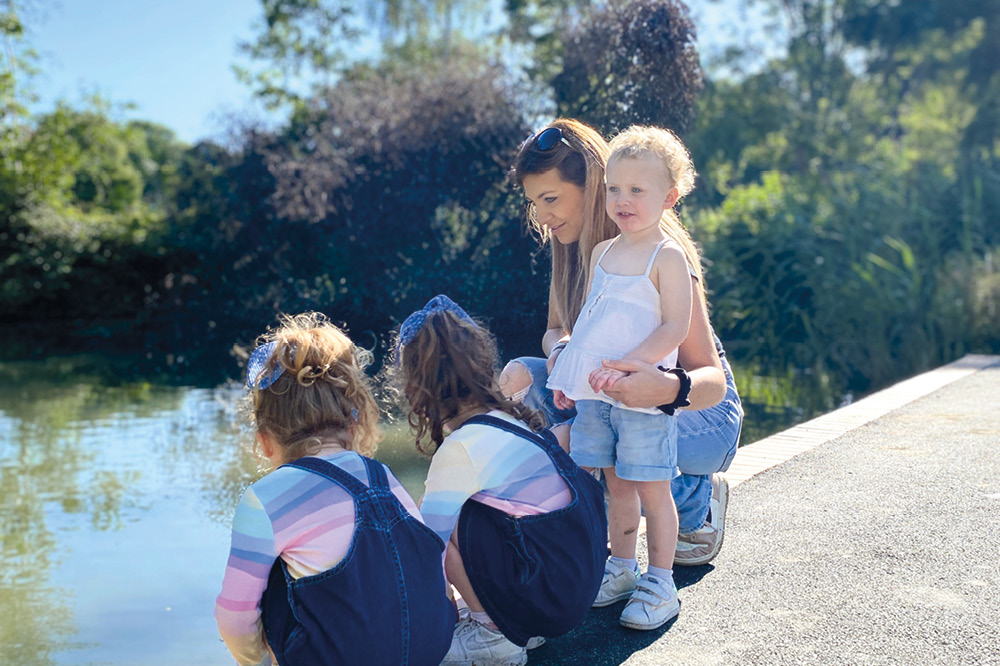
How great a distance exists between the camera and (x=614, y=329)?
268 centimetres

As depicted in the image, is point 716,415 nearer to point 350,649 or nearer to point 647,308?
point 647,308

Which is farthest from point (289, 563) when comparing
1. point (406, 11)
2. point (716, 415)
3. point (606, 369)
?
point (406, 11)

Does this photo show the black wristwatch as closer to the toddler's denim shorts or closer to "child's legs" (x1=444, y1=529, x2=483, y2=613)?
the toddler's denim shorts

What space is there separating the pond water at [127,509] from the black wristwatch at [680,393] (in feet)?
6.60

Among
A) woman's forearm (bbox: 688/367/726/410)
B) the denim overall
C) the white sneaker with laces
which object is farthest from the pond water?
woman's forearm (bbox: 688/367/726/410)

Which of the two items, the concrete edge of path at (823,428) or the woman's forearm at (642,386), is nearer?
the woman's forearm at (642,386)

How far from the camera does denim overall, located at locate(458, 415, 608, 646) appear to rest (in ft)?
7.74

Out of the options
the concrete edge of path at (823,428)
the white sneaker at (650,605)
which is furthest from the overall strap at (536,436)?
the concrete edge of path at (823,428)

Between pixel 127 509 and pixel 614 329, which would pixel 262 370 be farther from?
pixel 127 509

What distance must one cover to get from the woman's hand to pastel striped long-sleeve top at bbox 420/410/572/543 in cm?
30

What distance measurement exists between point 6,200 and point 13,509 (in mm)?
16911

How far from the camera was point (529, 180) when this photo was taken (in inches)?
127

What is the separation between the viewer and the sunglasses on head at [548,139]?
125 inches

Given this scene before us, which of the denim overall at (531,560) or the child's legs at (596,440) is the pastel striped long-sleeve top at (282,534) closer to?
the denim overall at (531,560)
